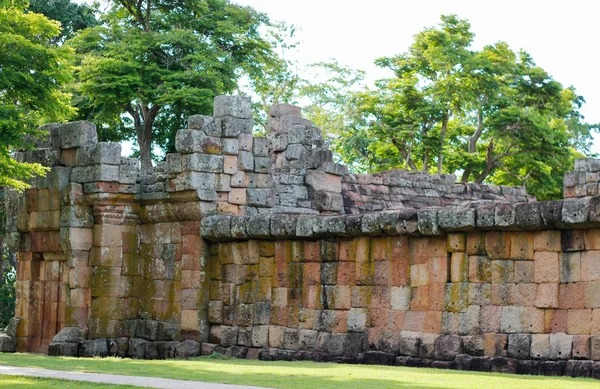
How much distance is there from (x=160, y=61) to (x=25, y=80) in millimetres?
17038

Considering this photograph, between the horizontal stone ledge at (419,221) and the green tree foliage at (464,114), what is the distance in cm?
2644

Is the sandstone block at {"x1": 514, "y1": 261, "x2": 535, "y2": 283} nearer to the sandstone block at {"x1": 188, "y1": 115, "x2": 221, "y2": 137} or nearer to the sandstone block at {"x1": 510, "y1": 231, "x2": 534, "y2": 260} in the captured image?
the sandstone block at {"x1": 510, "y1": 231, "x2": 534, "y2": 260}

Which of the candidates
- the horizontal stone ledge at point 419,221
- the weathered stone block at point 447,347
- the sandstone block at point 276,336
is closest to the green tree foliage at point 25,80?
the horizontal stone ledge at point 419,221

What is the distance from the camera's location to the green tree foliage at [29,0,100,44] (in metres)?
41.7

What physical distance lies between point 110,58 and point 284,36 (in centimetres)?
1586

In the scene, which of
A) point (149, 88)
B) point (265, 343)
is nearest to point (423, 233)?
point (265, 343)

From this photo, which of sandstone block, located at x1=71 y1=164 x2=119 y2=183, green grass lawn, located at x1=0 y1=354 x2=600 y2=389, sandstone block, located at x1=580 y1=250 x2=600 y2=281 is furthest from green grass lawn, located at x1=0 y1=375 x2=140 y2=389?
sandstone block, located at x1=71 y1=164 x2=119 y2=183

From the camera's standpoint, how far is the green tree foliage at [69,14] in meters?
41.7

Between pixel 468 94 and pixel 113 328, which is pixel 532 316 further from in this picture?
pixel 468 94

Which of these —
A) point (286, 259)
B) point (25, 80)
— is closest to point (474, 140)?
point (25, 80)

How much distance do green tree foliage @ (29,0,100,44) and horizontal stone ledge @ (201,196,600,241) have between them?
22.9 meters

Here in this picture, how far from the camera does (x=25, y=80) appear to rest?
2173 centimetres

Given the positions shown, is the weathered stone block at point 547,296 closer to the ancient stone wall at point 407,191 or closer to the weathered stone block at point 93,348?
the ancient stone wall at point 407,191

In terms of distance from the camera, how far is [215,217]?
2058cm
